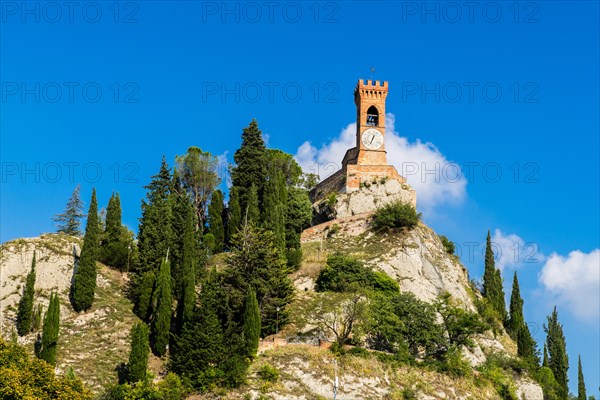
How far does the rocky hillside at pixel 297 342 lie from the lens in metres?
52.1

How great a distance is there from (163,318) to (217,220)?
1968 centimetres

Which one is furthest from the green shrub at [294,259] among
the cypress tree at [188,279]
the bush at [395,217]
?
the bush at [395,217]

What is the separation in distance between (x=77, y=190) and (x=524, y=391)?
50761 millimetres

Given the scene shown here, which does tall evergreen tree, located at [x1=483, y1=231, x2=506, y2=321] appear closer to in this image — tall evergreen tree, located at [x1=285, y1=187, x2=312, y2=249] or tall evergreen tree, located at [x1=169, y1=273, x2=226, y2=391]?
tall evergreen tree, located at [x1=285, y1=187, x2=312, y2=249]

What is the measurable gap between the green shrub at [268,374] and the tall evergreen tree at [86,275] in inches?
538

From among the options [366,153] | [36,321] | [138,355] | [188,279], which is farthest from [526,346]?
[36,321]

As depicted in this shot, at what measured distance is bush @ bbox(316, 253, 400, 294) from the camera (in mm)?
63969

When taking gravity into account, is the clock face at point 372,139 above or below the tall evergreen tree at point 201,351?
above

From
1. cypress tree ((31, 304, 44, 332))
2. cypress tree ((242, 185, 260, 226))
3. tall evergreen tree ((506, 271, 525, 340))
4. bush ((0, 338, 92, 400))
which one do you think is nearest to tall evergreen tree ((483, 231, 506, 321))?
tall evergreen tree ((506, 271, 525, 340))

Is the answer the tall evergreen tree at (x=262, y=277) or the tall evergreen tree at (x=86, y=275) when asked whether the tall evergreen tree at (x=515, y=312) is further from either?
the tall evergreen tree at (x=86, y=275)

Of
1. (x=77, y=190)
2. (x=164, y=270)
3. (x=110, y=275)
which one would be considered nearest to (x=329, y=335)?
(x=164, y=270)

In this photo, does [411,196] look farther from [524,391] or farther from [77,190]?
[77,190]

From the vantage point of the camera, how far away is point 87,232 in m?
59.4

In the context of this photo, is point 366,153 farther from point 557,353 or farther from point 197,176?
point 557,353
